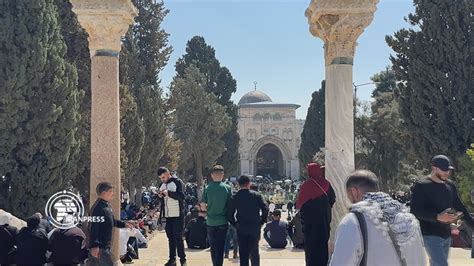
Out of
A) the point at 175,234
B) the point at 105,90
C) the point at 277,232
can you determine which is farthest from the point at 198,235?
the point at 105,90

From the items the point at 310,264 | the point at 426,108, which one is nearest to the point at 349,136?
the point at 310,264

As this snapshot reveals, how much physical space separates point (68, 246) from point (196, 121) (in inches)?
947

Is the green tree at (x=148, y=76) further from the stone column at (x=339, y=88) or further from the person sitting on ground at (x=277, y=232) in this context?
the stone column at (x=339, y=88)

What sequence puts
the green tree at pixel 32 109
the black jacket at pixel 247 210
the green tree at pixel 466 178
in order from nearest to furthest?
the black jacket at pixel 247 210 < the green tree at pixel 466 178 < the green tree at pixel 32 109

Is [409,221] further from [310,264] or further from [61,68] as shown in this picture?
[61,68]

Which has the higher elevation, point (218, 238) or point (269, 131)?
point (269, 131)

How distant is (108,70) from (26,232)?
2.44 m

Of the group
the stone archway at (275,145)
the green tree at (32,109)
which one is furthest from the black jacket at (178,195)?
the stone archway at (275,145)

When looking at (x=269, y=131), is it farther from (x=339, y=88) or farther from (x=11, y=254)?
(x=11, y=254)

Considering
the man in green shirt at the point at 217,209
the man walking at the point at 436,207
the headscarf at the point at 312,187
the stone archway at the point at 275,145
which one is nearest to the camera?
the man walking at the point at 436,207

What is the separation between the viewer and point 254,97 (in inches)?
2474

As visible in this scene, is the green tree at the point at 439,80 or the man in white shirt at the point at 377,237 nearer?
the man in white shirt at the point at 377,237

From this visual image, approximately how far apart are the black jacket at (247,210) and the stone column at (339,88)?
4.77 feet

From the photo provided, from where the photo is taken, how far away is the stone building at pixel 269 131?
196 ft
